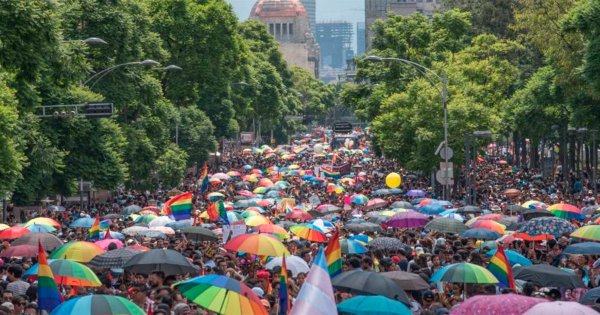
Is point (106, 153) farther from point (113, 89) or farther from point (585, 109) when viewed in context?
point (585, 109)

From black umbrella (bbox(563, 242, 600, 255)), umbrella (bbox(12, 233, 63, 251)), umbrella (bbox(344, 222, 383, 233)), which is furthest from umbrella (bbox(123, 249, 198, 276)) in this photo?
umbrella (bbox(344, 222, 383, 233))

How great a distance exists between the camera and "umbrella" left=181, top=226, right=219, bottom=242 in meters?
30.6

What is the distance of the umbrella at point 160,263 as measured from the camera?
72.5ft

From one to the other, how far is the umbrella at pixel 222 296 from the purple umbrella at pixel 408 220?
17975mm

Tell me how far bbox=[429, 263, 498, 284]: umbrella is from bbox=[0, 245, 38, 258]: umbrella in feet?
25.0

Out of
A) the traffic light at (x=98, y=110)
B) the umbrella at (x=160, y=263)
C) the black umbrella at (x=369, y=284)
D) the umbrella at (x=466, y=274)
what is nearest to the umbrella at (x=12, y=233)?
the umbrella at (x=160, y=263)

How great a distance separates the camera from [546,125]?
80.7 m

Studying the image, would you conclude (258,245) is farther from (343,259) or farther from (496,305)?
(496,305)

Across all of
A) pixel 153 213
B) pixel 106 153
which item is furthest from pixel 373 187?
pixel 153 213

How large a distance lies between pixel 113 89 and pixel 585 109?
19.3 metres

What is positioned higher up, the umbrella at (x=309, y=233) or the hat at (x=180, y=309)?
the hat at (x=180, y=309)

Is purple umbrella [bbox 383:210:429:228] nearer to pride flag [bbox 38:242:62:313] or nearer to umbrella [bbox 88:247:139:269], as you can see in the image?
umbrella [bbox 88:247:139:269]

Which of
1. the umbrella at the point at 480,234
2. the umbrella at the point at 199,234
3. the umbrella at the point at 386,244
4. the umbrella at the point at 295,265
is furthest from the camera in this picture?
the umbrella at the point at 199,234

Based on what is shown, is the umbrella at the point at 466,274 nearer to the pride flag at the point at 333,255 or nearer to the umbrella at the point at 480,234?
the pride flag at the point at 333,255
